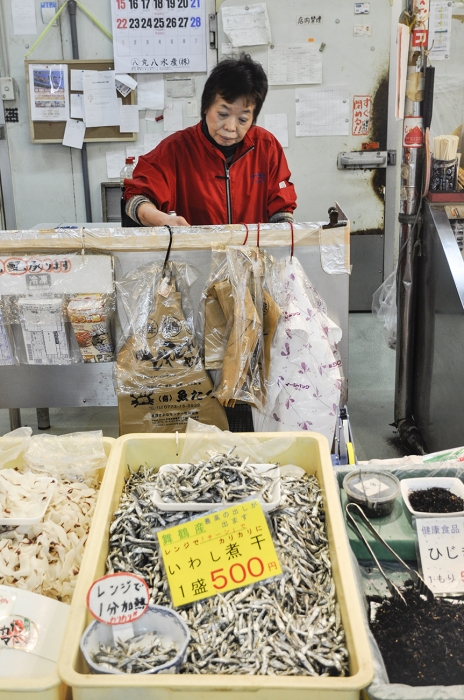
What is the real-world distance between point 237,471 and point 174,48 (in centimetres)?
422

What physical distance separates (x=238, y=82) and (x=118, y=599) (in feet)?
6.20

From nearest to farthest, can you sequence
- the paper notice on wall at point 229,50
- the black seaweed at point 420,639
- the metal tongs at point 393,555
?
1. the black seaweed at point 420,639
2. the metal tongs at point 393,555
3. the paper notice on wall at point 229,50

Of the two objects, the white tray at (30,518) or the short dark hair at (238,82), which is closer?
the white tray at (30,518)

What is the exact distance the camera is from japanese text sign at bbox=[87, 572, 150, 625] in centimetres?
93

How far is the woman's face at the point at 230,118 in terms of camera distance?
2.30 metres

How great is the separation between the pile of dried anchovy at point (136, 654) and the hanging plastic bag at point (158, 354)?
1.04 metres

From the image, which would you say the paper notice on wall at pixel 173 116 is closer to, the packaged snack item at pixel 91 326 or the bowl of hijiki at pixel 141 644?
the packaged snack item at pixel 91 326

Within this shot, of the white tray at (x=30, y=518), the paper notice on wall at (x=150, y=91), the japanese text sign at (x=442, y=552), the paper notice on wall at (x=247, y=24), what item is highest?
the paper notice on wall at (x=247, y=24)

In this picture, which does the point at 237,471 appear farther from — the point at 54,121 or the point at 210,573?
the point at 54,121

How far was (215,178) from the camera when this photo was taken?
252cm

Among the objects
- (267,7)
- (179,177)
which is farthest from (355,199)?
(179,177)

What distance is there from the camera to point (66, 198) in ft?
16.1

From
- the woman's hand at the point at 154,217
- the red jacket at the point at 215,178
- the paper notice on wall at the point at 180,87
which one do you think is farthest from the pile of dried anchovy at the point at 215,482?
the paper notice on wall at the point at 180,87

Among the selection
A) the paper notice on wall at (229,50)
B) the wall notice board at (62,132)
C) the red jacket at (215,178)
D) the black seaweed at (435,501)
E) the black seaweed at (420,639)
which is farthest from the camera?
the wall notice board at (62,132)
